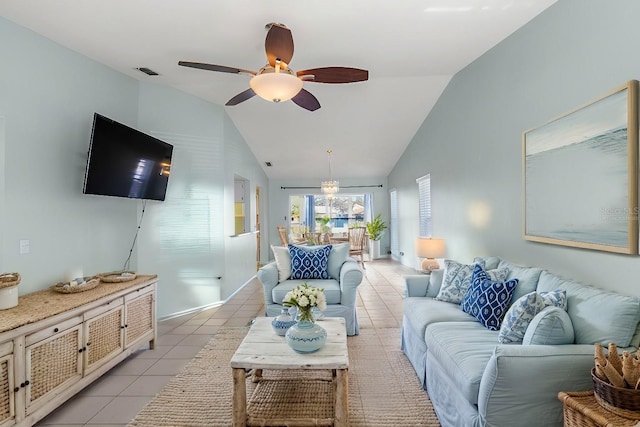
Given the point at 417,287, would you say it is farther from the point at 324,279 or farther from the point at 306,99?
the point at 306,99

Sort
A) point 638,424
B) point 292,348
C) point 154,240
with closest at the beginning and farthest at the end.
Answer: point 638,424 → point 292,348 → point 154,240

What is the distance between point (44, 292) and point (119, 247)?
1.05 m

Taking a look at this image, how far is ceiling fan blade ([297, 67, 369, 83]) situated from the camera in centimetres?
254

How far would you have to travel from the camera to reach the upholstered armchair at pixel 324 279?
3.39 meters

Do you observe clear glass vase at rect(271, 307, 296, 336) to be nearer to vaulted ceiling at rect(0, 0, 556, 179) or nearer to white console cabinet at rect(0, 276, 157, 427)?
white console cabinet at rect(0, 276, 157, 427)

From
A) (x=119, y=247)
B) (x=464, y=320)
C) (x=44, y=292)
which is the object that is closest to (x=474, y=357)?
(x=464, y=320)

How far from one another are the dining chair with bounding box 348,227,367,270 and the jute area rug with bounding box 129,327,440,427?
4.17 m

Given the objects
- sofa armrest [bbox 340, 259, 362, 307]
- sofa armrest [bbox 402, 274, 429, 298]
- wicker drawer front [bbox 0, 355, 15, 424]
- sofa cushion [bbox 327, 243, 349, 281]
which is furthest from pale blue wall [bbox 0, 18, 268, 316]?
sofa armrest [bbox 402, 274, 429, 298]

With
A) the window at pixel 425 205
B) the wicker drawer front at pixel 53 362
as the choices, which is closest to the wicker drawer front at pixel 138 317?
the wicker drawer front at pixel 53 362

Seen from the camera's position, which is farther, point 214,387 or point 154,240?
point 154,240

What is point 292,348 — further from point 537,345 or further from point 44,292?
point 44,292

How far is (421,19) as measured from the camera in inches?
101

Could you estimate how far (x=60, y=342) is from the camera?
83.9 inches

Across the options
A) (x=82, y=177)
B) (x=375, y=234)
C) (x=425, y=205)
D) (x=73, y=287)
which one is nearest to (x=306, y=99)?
(x=82, y=177)
